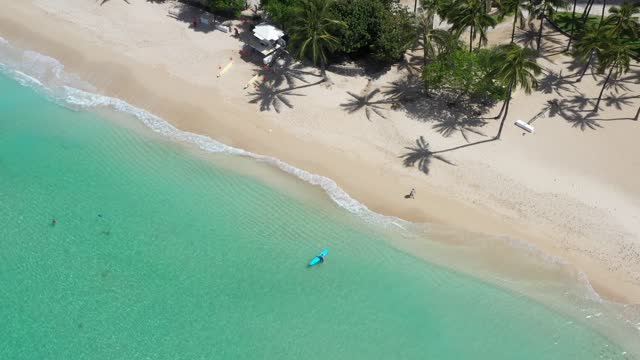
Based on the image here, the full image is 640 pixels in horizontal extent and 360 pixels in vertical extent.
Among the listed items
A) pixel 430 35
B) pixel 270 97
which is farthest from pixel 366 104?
pixel 270 97

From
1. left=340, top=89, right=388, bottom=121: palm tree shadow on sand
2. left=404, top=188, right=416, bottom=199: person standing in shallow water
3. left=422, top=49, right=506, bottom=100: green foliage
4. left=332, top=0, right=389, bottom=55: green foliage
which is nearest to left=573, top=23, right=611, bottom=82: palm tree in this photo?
left=422, top=49, right=506, bottom=100: green foliage

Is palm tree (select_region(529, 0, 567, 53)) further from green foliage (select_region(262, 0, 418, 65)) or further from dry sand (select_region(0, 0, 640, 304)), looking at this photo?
green foliage (select_region(262, 0, 418, 65))

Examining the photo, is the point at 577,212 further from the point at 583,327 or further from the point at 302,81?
the point at 302,81

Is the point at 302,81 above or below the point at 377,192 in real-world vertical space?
above

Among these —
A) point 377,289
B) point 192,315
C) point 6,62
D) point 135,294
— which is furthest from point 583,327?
point 6,62

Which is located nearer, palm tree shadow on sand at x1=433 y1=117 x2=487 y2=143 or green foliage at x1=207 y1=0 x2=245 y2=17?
palm tree shadow on sand at x1=433 y1=117 x2=487 y2=143

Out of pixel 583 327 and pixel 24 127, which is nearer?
pixel 583 327
